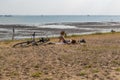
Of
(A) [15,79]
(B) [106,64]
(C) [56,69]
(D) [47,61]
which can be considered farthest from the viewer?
(D) [47,61]

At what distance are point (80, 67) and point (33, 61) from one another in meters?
2.88

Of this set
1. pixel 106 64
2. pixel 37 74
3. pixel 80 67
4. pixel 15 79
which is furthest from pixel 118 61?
pixel 15 79

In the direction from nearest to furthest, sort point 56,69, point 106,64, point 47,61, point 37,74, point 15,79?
point 15,79
point 37,74
point 56,69
point 106,64
point 47,61

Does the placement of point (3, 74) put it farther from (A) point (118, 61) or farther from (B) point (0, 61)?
(A) point (118, 61)

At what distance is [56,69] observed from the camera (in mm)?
12219

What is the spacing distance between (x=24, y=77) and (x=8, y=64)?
3087mm

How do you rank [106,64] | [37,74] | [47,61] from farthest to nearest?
1. [47,61]
2. [106,64]
3. [37,74]

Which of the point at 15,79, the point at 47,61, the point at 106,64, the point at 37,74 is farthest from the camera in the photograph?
the point at 47,61

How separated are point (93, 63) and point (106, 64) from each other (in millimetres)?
643

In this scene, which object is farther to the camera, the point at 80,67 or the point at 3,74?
the point at 80,67

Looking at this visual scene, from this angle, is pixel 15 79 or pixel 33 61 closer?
pixel 15 79

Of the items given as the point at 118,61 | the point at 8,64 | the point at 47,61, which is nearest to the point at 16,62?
the point at 8,64

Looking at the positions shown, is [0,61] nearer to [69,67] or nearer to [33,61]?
[33,61]

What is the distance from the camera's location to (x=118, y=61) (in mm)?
14070
